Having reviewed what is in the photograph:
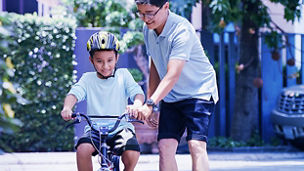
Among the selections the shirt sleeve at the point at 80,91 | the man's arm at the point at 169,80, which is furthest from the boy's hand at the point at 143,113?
the shirt sleeve at the point at 80,91

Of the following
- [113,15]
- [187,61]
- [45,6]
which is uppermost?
[45,6]

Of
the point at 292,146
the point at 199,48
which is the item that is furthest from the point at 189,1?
the point at 199,48

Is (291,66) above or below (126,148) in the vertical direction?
above

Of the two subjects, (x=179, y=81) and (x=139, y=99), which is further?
(x=179, y=81)

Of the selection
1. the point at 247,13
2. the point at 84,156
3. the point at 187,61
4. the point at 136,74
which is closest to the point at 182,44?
the point at 187,61

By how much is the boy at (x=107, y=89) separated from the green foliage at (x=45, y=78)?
19.7 feet

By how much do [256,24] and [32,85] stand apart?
4.05 m

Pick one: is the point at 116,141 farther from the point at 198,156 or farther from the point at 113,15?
the point at 113,15

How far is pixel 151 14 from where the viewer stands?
13.6 feet

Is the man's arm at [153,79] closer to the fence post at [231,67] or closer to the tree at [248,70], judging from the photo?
the tree at [248,70]

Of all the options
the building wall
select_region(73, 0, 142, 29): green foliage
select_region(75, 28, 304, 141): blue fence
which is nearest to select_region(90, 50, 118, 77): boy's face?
select_region(73, 0, 142, 29): green foliage

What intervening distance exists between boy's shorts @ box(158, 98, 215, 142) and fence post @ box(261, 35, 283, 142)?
294 inches

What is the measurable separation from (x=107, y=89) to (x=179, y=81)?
0.50 meters

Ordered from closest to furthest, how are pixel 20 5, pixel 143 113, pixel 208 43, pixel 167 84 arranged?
pixel 143 113 → pixel 167 84 → pixel 208 43 → pixel 20 5
